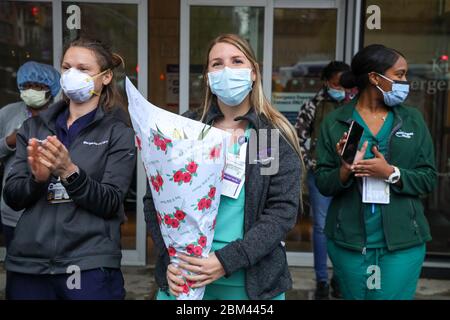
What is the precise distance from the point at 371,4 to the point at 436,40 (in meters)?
0.82

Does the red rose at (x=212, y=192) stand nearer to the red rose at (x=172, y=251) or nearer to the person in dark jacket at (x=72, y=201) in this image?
the red rose at (x=172, y=251)

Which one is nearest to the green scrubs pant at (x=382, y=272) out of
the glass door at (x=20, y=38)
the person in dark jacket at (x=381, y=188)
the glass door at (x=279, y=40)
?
the person in dark jacket at (x=381, y=188)

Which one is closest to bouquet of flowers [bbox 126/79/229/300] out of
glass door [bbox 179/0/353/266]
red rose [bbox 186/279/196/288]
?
red rose [bbox 186/279/196/288]

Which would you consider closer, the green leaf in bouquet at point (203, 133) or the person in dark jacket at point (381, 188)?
the green leaf in bouquet at point (203, 133)

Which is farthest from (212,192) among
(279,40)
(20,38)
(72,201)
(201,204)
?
(20,38)

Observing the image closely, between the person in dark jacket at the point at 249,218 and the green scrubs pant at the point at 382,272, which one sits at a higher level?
the person in dark jacket at the point at 249,218

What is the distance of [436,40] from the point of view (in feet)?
16.9

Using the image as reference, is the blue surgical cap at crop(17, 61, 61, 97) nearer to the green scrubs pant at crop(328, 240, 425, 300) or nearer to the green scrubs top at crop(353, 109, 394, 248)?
the green scrubs top at crop(353, 109, 394, 248)

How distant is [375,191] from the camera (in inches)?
104

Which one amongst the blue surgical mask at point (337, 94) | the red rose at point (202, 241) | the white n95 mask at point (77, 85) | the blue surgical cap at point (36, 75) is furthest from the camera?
the blue surgical mask at point (337, 94)

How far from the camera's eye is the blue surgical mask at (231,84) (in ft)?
7.10

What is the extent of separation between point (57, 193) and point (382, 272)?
1.66m

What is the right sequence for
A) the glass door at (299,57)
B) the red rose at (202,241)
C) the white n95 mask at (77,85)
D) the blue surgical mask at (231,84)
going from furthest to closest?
the glass door at (299,57)
the white n95 mask at (77,85)
the blue surgical mask at (231,84)
the red rose at (202,241)

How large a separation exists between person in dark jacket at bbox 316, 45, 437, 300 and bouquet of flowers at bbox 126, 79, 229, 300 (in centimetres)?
103
